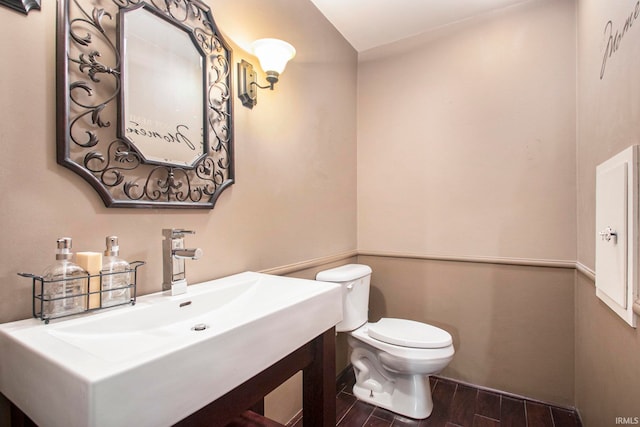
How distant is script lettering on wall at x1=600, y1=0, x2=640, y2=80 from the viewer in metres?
1.00

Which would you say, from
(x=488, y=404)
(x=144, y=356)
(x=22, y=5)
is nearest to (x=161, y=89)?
(x=22, y=5)

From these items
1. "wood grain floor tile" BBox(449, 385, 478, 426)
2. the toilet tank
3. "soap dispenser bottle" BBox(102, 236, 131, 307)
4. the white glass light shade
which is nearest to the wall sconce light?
the white glass light shade

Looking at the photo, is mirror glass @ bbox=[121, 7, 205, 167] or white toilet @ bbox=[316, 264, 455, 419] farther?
white toilet @ bbox=[316, 264, 455, 419]

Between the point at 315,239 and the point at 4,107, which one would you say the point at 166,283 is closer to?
the point at 4,107

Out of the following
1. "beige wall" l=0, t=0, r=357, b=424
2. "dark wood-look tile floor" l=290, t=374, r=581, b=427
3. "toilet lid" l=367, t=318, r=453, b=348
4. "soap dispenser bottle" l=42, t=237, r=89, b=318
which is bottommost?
"dark wood-look tile floor" l=290, t=374, r=581, b=427

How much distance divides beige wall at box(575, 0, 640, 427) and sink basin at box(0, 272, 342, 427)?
106 centimetres

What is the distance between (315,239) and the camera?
1912mm

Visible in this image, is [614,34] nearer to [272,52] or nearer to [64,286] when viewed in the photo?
[272,52]

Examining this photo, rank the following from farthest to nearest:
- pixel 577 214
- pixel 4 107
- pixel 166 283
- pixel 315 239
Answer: pixel 315 239 → pixel 577 214 → pixel 166 283 → pixel 4 107

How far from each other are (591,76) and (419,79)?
3.23 ft

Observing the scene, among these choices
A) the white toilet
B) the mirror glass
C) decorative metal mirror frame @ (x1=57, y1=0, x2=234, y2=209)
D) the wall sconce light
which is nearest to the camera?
decorative metal mirror frame @ (x1=57, y1=0, x2=234, y2=209)

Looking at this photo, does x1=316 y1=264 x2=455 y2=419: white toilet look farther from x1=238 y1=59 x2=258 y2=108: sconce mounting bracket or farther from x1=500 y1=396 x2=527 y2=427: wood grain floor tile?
x1=238 y1=59 x2=258 y2=108: sconce mounting bracket

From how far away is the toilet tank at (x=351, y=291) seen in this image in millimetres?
1811

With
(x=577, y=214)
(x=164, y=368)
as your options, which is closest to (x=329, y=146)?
(x=577, y=214)
